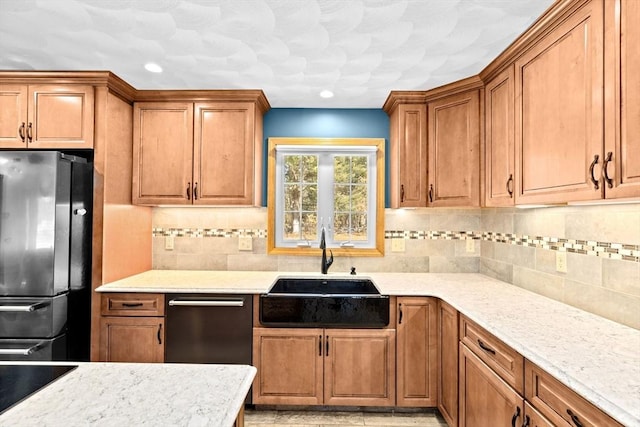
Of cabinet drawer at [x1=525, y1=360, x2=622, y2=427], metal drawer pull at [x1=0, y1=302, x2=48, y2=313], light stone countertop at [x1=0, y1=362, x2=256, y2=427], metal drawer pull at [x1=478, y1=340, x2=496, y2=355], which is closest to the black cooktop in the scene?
light stone countertop at [x1=0, y1=362, x2=256, y2=427]

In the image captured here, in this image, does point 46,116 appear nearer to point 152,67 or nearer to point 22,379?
point 152,67

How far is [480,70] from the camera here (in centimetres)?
225

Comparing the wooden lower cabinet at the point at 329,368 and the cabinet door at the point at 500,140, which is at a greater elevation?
the cabinet door at the point at 500,140

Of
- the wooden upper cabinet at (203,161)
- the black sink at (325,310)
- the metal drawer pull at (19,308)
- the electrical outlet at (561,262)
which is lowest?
the black sink at (325,310)

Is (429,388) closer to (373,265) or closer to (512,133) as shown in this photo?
(373,265)

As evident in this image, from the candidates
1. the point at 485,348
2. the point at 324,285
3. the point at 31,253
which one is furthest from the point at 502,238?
the point at 31,253

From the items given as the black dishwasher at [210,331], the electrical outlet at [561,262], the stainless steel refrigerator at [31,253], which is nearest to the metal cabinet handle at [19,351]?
the stainless steel refrigerator at [31,253]

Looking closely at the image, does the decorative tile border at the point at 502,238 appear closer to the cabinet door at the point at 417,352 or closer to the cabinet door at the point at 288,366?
the cabinet door at the point at 417,352

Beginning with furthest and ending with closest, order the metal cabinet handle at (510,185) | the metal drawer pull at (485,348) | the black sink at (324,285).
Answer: the black sink at (324,285)
the metal cabinet handle at (510,185)
the metal drawer pull at (485,348)

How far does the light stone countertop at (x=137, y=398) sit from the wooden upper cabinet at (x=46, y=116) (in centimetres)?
186

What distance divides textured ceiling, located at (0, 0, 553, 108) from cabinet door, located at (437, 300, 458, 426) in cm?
154

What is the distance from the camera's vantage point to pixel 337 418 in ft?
7.50

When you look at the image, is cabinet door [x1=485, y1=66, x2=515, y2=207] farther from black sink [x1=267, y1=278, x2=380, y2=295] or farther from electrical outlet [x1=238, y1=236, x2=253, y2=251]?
electrical outlet [x1=238, y1=236, x2=253, y2=251]

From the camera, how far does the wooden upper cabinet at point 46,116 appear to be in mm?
2270
